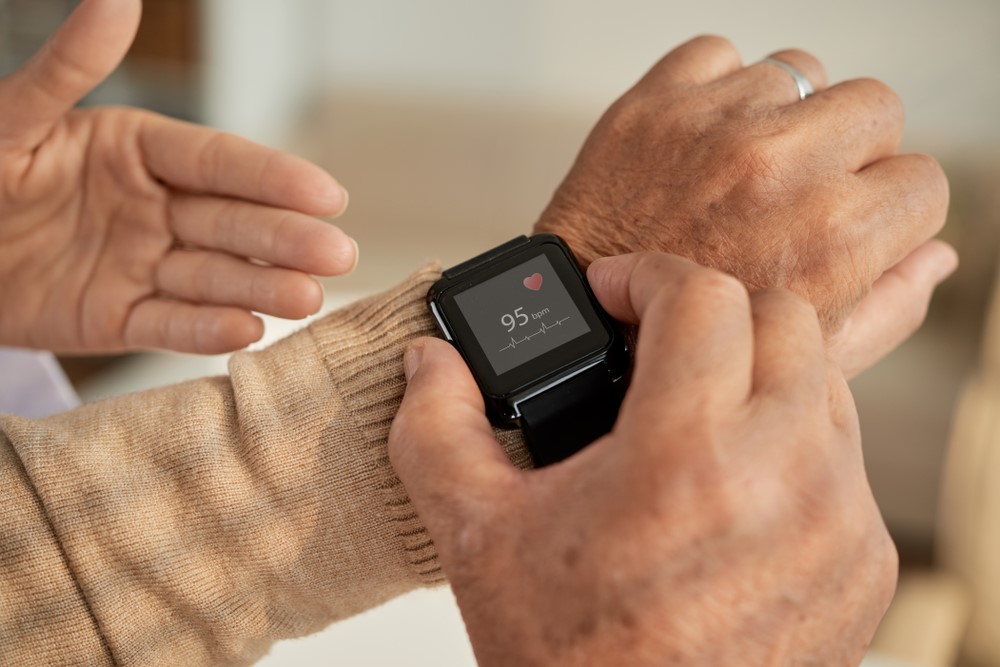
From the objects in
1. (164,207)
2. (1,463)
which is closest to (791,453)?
(1,463)

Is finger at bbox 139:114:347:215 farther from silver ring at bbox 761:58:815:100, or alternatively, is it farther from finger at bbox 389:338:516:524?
silver ring at bbox 761:58:815:100

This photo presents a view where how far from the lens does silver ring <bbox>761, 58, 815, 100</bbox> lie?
90 centimetres

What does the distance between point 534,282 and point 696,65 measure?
0.35m

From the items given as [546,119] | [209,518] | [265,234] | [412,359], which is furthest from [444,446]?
[546,119]

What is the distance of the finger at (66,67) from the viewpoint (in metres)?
0.84

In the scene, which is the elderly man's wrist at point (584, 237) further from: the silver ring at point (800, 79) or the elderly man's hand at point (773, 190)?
the silver ring at point (800, 79)

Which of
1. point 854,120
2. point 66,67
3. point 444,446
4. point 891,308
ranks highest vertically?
point 66,67

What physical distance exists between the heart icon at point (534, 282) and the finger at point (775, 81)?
305 millimetres

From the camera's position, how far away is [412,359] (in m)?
0.71

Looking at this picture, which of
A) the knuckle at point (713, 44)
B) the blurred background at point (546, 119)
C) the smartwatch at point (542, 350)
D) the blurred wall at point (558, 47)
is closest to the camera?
the smartwatch at point (542, 350)

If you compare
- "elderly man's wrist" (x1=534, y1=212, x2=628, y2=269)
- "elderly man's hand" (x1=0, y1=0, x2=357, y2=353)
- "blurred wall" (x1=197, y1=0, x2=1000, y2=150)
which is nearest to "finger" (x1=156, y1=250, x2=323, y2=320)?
"elderly man's hand" (x1=0, y1=0, x2=357, y2=353)

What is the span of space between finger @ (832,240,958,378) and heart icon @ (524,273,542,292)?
339 mm

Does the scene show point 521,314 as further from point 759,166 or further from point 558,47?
point 558,47

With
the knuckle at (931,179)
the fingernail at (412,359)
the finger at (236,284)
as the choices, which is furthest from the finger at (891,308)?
the finger at (236,284)
